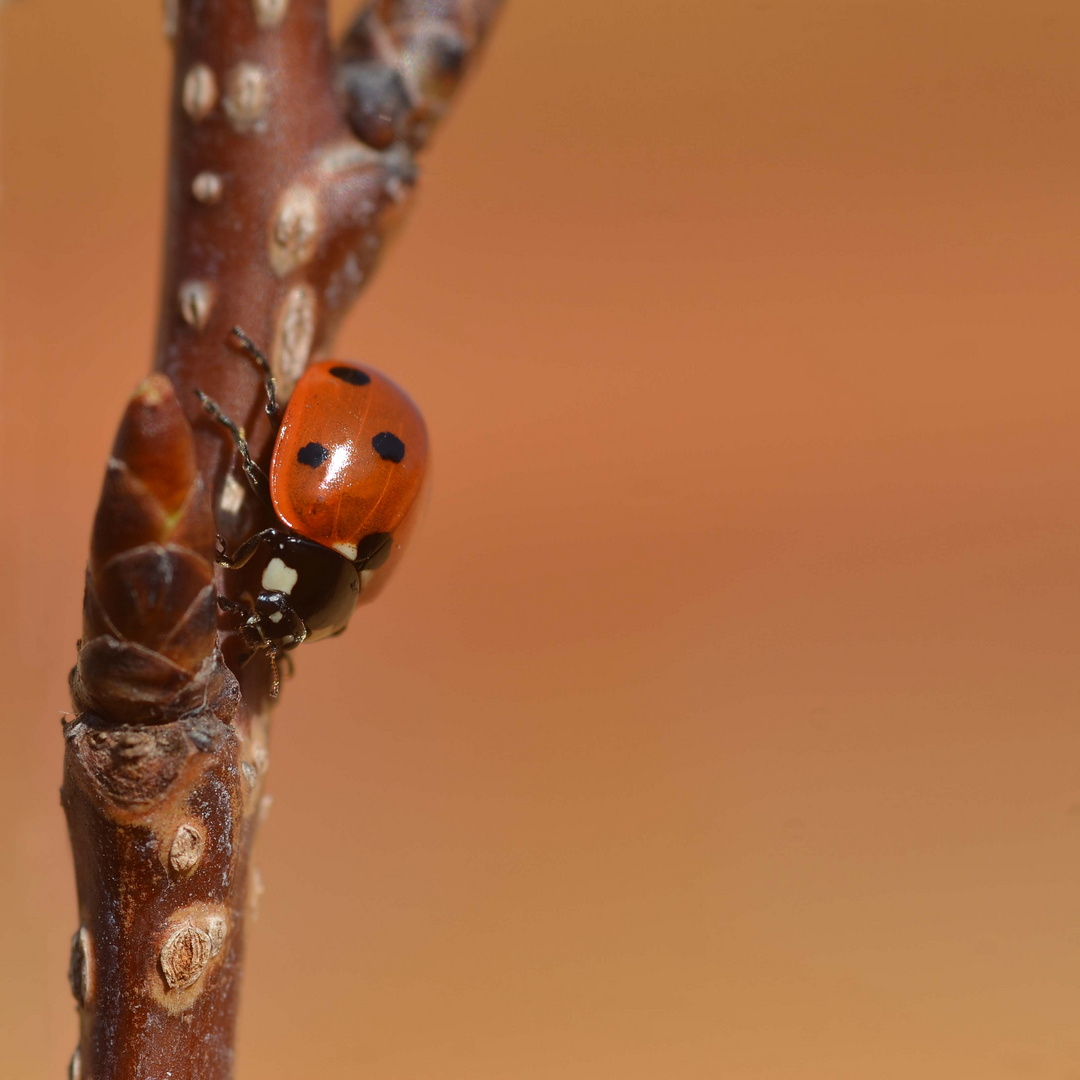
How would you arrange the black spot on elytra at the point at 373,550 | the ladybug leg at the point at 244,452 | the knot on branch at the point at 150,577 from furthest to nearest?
the black spot on elytra at the point at 373,550, the ladybug leg at the point at 244,452, the knot on branch at the point at 150,577

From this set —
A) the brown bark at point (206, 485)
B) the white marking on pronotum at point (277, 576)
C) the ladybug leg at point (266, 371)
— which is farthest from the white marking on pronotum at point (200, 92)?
the white marking on pronotum at point (277, 576)

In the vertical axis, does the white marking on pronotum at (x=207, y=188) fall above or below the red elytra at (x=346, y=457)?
above

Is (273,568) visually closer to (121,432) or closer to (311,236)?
(311,236)

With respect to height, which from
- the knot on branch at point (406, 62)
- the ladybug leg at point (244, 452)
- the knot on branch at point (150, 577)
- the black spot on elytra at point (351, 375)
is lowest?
the knot on branch at point (150, 577)

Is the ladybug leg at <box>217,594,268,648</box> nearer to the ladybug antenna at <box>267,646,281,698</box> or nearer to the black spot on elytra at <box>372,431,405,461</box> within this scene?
the ladybug antenna at <box>267,646,281,698</box>

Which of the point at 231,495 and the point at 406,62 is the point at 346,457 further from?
the point at 406,62

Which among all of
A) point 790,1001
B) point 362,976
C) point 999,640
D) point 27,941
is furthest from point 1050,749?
point 27,941

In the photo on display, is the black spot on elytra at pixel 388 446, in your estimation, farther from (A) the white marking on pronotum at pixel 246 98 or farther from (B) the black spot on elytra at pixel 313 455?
(A) the white marking on pronotum at pixel 246 98
